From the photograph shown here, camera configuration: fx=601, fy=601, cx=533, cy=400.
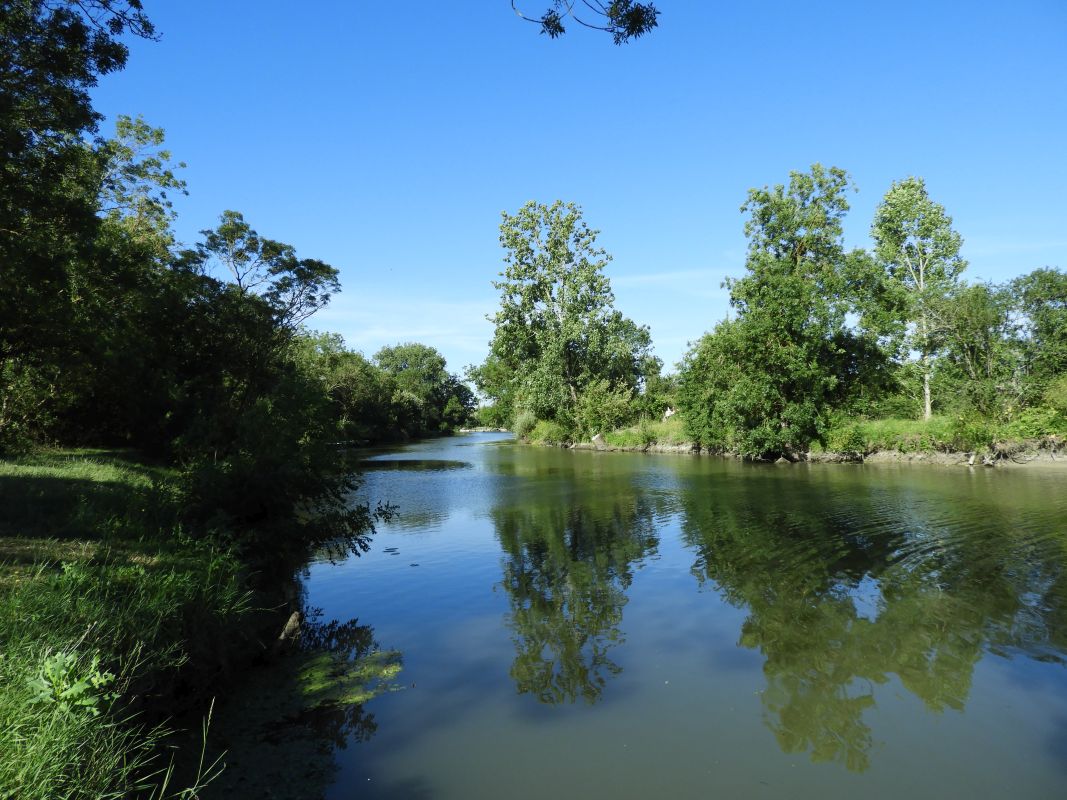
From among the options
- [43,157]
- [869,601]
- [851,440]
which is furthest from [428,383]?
[869,601]

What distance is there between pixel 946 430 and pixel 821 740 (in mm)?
31780

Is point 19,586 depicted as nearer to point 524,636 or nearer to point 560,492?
point 524,636

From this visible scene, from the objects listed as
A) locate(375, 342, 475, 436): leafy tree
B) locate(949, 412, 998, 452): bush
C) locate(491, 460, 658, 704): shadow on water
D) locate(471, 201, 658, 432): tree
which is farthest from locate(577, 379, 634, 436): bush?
locate(375, 342, 475, 436): leafy tree

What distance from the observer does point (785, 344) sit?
133ft

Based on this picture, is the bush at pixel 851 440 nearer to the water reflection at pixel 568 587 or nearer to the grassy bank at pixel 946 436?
the grassy bank at pixel 946 436

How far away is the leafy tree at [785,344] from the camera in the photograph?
39312mm

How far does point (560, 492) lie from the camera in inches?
1096

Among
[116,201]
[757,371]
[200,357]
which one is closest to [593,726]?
[200,357]

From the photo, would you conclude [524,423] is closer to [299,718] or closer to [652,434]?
[652,434]

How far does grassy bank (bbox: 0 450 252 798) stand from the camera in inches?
159

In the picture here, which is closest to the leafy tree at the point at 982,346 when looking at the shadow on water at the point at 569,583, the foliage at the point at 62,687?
the shadow on water at the point at 569,583

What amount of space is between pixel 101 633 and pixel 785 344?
4096cm

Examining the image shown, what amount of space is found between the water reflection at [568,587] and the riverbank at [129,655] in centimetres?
235

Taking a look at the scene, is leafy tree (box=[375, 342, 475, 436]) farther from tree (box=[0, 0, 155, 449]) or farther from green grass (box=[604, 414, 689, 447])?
tree (box=[0, 0, 155, 449])
